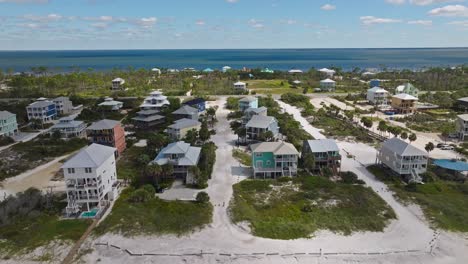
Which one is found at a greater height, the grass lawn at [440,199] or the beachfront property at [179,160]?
the beachfront property at [179,160]

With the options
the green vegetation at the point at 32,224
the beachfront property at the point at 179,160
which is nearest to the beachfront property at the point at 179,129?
the beachfront property at the point at 179,160

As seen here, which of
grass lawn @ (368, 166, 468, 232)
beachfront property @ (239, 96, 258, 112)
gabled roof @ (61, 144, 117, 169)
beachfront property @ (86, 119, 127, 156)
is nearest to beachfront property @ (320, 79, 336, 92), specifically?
beachfront property @ (239, 96, 258, 112)

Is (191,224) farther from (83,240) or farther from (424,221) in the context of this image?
(424,221)

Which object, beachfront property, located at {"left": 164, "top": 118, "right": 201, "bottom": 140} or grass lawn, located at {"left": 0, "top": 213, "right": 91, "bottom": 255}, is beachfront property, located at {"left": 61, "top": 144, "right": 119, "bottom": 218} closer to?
grass lawn, located at {"left": 0, "top": 213, "right": 91, "bottom": 255}

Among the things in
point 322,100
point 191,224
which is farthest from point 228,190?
point 322,100

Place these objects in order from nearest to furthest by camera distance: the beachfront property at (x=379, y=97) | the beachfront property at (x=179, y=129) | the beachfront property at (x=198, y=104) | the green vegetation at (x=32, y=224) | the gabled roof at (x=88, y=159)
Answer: the green vegetation at (x=32, y=224) → the gabled roof at (x=88, y=159) → the beachfront property at (x=179, y=129) → the beachfront property at (x=198, y=104) → the beachfront property at (x=379, y=97)

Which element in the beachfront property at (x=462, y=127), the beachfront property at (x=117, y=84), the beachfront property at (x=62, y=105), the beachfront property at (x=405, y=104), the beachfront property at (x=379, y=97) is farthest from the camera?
the beachfront property at (x=117, y=84)

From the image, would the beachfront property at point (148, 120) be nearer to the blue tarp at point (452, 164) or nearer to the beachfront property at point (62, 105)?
the beachfront property at point (62, 105)
